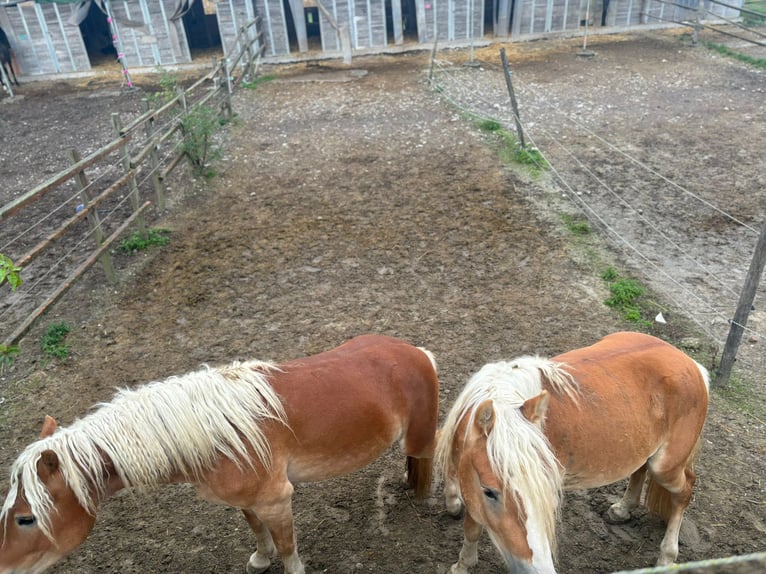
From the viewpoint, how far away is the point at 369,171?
797 cm

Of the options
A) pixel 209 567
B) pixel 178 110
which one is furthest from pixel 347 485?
pixel 178 110

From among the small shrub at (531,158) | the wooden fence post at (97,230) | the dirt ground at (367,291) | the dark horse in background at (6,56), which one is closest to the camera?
the dirt ground at (367,291)

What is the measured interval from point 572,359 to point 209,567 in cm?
222

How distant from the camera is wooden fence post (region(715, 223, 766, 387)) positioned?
11.9 ft

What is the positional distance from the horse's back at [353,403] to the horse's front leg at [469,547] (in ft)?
1.64

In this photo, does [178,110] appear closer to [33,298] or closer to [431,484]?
[33,298]

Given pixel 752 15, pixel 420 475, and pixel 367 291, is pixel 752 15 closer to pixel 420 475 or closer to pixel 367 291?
pixel 367 291

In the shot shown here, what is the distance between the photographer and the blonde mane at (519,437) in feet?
6.49

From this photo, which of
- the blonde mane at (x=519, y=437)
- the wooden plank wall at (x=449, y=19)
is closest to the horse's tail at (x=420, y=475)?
the blonde mane at (x=519, y=437)

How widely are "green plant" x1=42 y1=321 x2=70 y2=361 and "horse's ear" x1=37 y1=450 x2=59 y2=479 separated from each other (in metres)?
2.78

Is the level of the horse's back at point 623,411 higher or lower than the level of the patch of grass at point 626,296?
higher

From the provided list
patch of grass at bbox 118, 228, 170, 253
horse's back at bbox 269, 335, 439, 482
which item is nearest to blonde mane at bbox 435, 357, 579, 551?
horse's back at bbox 269, 335, 439, 482

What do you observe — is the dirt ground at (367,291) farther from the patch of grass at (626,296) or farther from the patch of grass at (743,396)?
the patch of grass at (626,296)

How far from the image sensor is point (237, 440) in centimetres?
236
